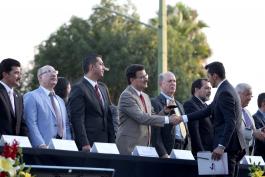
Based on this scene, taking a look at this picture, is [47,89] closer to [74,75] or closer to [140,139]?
[140,139]

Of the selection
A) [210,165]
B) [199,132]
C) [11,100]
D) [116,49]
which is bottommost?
[210,165]

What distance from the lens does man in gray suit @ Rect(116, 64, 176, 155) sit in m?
11.5

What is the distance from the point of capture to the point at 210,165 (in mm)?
11055

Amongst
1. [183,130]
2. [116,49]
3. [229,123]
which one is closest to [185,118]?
[229,123]

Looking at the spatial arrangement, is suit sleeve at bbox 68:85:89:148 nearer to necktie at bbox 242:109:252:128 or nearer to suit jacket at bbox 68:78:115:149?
suit jacket at bbox 68:78:115:149

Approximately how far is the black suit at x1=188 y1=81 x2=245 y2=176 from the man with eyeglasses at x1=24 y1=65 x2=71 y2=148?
Answer: 5.88 feet

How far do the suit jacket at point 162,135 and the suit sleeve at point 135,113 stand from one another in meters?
0.68

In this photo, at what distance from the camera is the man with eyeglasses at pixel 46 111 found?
35.8 ft

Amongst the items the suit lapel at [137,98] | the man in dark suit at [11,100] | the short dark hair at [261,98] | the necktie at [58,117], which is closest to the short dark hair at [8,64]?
the man in dark suit at [11,100]

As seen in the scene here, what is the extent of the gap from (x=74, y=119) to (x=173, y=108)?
5.30ft

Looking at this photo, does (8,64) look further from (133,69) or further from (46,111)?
(133,69)

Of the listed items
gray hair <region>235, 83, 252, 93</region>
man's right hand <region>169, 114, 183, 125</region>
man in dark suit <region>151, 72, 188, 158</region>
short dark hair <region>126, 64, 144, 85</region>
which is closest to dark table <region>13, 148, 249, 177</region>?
man's right hand <region>169, 114, 183, 125</region>

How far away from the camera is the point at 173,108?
1230 cm

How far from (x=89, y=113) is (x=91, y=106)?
0.32ft
